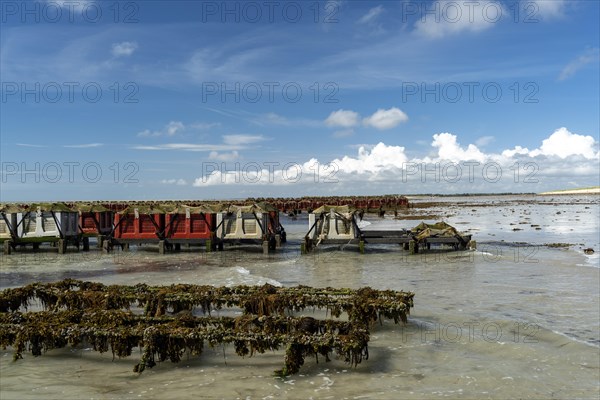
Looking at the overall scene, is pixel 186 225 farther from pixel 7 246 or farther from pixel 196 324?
pixel 196 324

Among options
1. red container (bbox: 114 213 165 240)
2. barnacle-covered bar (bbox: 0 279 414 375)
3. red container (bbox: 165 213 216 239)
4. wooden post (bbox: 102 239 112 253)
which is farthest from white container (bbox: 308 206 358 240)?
barnacle-covered bar (bbox: 0 279 414 375)

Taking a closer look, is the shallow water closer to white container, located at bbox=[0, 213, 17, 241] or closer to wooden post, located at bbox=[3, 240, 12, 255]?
wooden post, located at bbox=[3, 240, 12, 255]

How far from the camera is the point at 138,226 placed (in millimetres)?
28625

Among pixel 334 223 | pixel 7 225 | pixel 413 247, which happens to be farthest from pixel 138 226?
pixel 413 247

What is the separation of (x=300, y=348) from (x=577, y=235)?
3307cm

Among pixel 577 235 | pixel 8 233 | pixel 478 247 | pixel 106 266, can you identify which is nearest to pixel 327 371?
pixel 106 266

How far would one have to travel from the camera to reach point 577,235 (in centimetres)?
3484

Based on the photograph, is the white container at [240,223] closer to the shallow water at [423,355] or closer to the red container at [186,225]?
the red container at [186,225]

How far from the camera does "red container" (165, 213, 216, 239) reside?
28.1 meters

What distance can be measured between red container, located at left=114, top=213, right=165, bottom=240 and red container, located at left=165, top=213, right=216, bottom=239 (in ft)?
1.67

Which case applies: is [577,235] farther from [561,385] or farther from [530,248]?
[561,385]

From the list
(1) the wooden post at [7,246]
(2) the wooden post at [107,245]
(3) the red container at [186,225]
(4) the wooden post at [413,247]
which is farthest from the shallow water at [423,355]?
(1) the wooden post at [7,246]

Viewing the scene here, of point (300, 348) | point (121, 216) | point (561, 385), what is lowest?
point (561, 385)

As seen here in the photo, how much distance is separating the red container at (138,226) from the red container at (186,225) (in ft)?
1.67
